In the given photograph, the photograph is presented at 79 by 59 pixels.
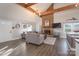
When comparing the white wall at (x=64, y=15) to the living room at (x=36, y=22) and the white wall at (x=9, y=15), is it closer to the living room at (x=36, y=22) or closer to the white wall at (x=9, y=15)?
the living room at (x=36, y=22)

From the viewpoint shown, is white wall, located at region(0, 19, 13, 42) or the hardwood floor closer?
the hardwood floor

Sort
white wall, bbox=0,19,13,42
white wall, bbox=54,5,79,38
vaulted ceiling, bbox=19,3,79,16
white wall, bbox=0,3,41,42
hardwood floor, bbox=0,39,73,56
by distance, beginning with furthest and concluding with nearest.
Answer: white wall, bbox=54,5,79,38, vaulted ceiling, bbox=19,3,79,16, white wall, bbox=0,19,13,42, white wall, bbox=0,3,41,42, hardwood floor, bbox=0,39,73,56

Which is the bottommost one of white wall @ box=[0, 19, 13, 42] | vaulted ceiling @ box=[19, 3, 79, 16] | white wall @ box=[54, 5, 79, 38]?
white wall @ box=[0, 19, 13, 42]

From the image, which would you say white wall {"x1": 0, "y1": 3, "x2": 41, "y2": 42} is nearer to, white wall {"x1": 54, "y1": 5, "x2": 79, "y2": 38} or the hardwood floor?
A: the hardwood floor

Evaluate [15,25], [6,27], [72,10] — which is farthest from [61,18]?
[6,27]

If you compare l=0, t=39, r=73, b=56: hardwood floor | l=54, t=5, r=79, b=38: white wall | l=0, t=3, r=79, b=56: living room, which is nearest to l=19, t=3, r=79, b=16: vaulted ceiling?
l=0, t=3, r=79, b=56: living room

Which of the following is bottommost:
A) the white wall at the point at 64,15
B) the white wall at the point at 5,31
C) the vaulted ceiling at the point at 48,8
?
the white wall at the point at 5,31

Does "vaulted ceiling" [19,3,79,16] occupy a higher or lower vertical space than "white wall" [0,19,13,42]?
higher

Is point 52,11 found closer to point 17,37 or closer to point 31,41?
point 17,37

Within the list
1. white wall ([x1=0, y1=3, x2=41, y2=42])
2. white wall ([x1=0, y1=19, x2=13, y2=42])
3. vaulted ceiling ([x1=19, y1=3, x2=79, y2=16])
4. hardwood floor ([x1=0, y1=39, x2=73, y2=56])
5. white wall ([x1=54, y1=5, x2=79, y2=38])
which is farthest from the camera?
white wall ([x1=54, y1=5, x2=79, y2=38])

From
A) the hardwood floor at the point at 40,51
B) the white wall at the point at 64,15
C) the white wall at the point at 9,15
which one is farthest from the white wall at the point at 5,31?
the white wall at the point at 64,15

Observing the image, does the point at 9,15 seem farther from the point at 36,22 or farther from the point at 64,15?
the point at 64,15

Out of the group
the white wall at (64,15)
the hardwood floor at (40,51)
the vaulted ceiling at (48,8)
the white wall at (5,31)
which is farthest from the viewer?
the white wall at (64,15)

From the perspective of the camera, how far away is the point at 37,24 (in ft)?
46.3
